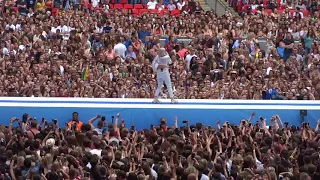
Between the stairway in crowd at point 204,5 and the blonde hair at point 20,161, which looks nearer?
the blonde hair at point 20,161

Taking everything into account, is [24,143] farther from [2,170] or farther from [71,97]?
[71,97]

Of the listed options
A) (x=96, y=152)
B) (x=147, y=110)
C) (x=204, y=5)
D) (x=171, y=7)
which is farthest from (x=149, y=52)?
(x=96, y=152)

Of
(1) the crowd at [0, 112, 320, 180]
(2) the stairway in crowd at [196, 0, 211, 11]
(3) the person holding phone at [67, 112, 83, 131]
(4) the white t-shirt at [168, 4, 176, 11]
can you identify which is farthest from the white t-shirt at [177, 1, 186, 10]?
(1) the crowd at [0, 112, 320, 180]

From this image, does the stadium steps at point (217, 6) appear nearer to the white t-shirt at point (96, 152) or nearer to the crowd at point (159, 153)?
the crowd at point (159, 153)

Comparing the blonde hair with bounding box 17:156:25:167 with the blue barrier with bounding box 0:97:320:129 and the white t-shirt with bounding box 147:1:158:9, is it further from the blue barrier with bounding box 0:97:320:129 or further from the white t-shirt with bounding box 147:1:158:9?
the white t-shirt with bounding box 147:1:158:9

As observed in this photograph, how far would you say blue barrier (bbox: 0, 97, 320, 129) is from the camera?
19953mm

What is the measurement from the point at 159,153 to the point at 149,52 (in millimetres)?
10306

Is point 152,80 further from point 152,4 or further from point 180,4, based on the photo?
point 180,4

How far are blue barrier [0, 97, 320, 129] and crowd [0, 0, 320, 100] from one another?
942 millimetres

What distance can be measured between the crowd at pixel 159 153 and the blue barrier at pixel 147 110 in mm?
1548

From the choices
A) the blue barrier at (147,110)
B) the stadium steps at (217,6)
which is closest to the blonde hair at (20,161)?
the blue barrier at (147,110)

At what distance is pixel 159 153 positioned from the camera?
14.8 meters

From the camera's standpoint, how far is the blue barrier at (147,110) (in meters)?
20.0

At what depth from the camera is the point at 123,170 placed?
538 inches
